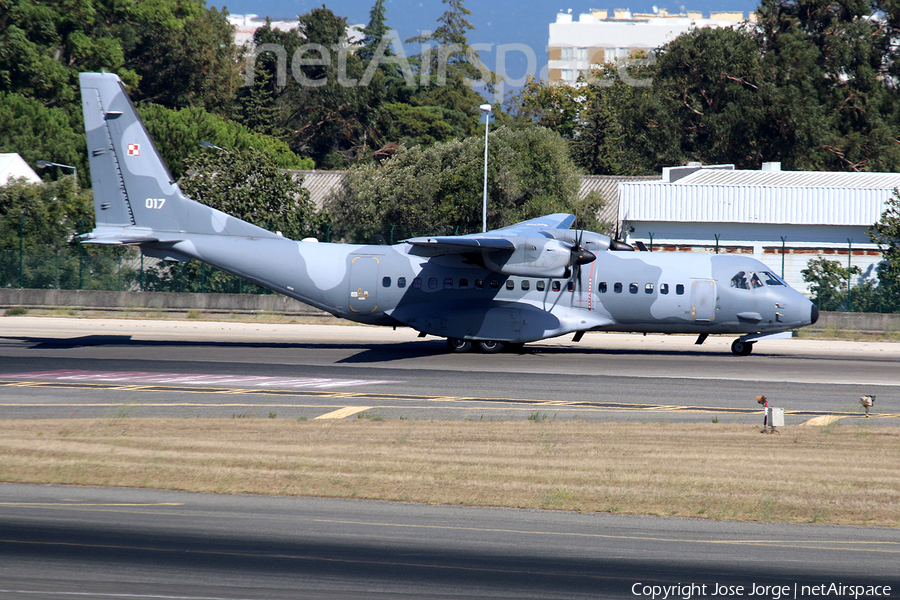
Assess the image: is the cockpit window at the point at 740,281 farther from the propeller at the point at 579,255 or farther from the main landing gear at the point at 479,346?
the main landing gear at the point at 479,346

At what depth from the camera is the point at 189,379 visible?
2300 cm

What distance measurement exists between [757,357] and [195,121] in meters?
61.9

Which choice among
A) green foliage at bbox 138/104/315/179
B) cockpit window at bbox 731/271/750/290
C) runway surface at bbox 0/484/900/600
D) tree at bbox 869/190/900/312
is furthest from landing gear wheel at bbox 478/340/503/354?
green foliage at bbox 138/104/315/179

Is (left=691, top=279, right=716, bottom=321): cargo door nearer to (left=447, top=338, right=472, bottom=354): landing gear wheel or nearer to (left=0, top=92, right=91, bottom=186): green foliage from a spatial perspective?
(left=447, top=338, right=472, bottom=354): landing gear wheel

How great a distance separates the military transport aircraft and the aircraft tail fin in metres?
0.03

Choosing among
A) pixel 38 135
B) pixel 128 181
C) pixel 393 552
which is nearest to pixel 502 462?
pixel 393 552

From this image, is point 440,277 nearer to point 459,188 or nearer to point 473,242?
point 473,242

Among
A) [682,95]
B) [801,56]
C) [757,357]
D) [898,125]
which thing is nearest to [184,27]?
[682,95]

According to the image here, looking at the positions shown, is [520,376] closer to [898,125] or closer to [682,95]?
[682,95]

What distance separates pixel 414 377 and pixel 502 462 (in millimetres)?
9265

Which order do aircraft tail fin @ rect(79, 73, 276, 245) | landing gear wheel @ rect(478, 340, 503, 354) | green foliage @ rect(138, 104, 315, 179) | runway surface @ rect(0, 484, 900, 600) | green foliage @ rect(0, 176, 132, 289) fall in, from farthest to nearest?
green foliage @ rect(138, 104, 315, 179) → green foliage @ rect(0, 176, 132, 289) → landing gear wheel @ rect(478, 340, 503, 354) → aircraft tail fin @ rect(79, 73, 276, 245) → runway surface @ rect(0, 484, 900, 600)

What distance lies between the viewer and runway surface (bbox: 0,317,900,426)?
19406 millimetres

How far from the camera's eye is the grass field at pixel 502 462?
12.9 meters

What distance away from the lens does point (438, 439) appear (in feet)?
54.0
